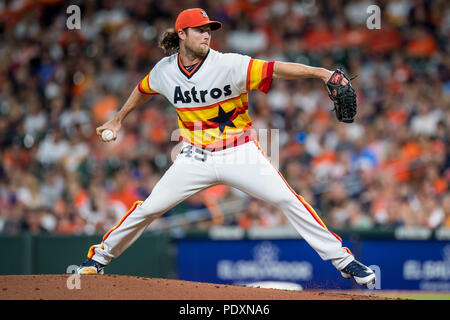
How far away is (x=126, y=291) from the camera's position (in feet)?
17.3

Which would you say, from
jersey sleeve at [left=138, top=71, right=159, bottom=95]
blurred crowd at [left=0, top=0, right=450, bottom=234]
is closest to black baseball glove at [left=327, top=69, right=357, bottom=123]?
jersey sleeve at [left=138, top=71, right=159, bottom=95]

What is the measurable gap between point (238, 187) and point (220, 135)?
46 cm

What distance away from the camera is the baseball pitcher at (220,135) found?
5.47 metres

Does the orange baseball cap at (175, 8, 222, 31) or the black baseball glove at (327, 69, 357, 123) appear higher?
the orange baseball cap at (175, 8, 222, 31)

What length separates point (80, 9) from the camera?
16281 millimetres

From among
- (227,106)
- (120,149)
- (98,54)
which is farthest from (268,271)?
(98,54)

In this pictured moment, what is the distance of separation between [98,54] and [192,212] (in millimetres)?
5177

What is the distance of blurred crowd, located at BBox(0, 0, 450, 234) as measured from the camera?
37.5 ft
